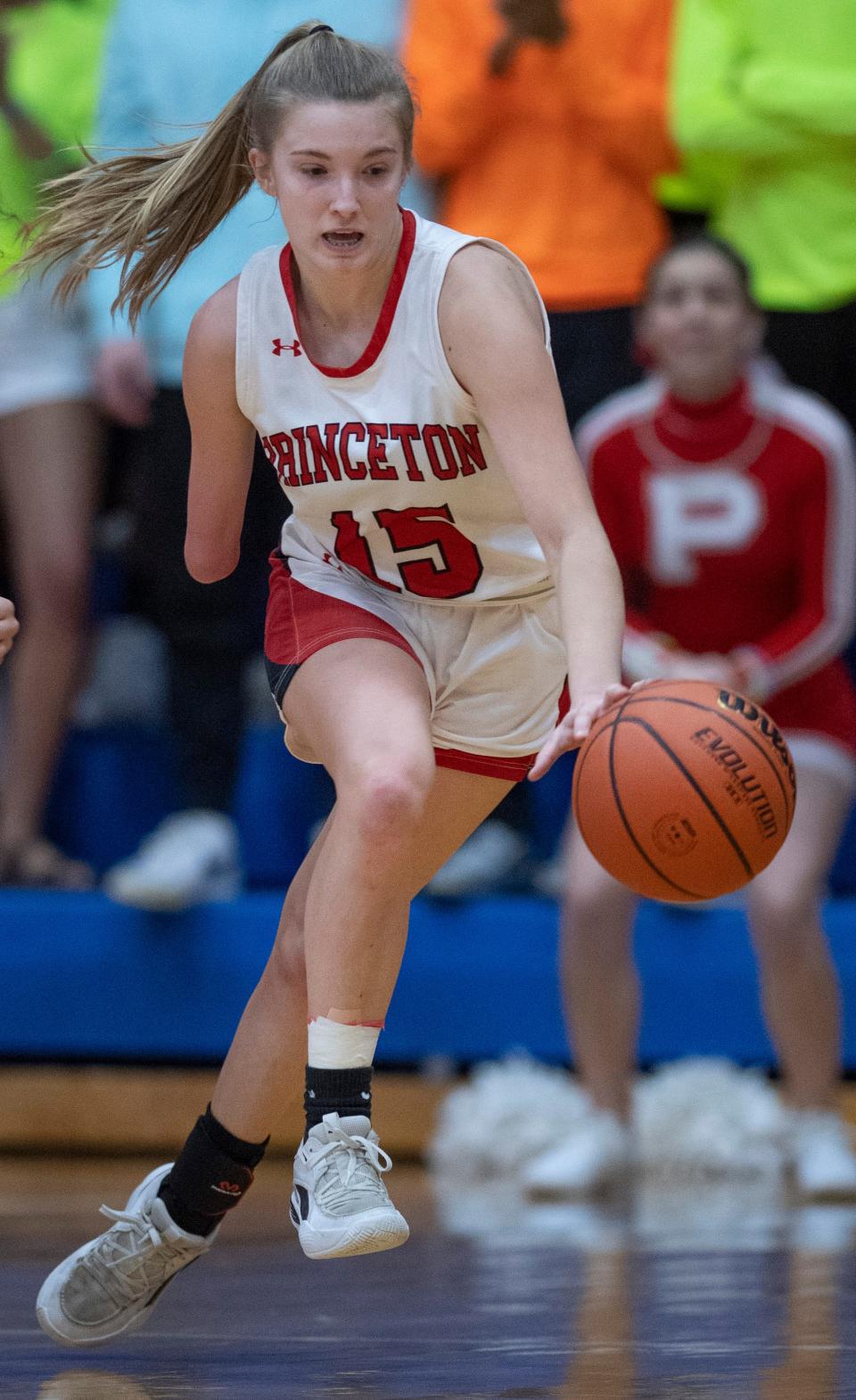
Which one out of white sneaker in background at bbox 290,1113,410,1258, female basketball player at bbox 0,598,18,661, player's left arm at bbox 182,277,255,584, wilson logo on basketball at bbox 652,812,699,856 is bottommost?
white sneaker in background at bbox 290,1113,410,1258

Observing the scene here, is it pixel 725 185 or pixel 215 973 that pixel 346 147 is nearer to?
pixel 725 185

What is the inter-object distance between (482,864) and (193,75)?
6.93 feet

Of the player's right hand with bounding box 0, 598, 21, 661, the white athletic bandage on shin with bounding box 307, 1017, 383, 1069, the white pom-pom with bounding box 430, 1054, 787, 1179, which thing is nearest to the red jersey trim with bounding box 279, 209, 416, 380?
the player's right hand with bounding box 0, 598, 21, 661

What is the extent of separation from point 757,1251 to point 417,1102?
1.79 meters

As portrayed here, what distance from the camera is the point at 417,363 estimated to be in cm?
294

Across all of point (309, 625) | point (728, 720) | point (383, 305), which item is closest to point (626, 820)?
point (728, 720)

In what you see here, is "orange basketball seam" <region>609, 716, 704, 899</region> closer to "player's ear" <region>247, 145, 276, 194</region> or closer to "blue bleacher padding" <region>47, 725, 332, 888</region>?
"player's ear" <region>247, 145, 276, 194</region>

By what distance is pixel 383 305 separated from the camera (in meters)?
2.95

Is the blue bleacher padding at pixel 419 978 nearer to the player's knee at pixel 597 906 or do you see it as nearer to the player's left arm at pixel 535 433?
the player's knee at pixel 597 906

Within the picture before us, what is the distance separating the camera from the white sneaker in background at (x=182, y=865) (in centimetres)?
534

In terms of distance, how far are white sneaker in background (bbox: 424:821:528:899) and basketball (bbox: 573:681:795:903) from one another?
2692 millimetres

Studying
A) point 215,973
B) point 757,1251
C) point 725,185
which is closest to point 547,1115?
point 215,973

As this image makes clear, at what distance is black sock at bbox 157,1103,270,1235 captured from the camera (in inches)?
125

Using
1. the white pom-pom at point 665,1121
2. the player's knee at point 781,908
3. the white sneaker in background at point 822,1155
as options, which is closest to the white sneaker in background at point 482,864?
the white pom-pom at point 665,1121
